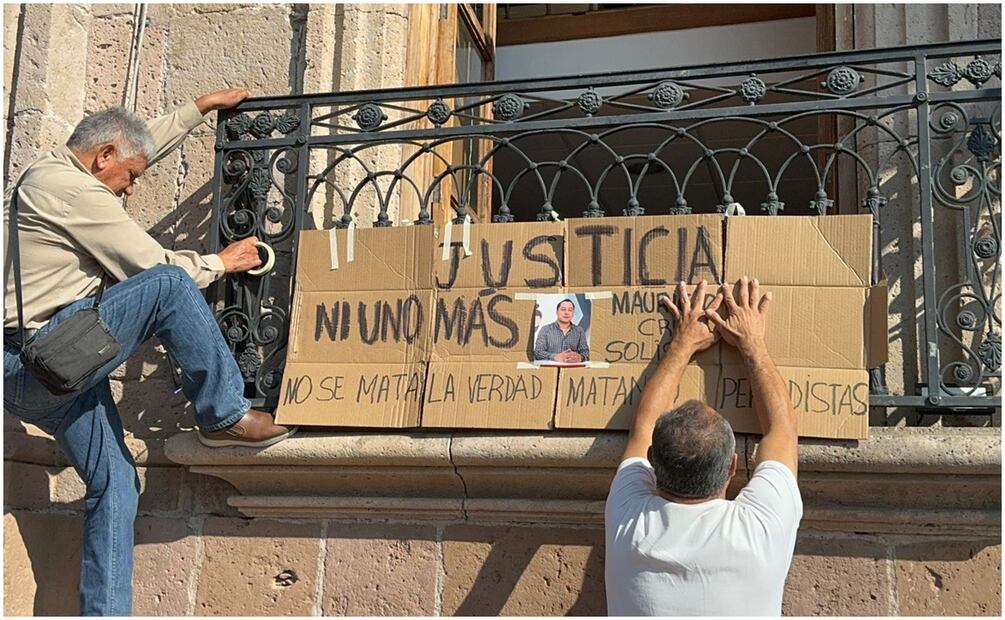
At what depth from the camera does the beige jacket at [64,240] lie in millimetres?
3051

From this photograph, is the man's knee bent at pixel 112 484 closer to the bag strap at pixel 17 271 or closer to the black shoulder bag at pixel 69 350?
the black shoulder bag at pixel 69 350

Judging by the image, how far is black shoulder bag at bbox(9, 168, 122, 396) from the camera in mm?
2867

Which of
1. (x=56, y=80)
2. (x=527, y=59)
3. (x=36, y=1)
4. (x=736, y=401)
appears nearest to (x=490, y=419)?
(x=736, y=401)

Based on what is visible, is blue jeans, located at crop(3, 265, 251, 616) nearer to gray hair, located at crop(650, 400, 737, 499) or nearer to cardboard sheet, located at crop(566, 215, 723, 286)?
cardboard sheet, located at crop(566, 215, 723, 286)

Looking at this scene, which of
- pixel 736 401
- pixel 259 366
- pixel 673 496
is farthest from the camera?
pixel 259 366

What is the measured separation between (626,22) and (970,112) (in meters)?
2.86

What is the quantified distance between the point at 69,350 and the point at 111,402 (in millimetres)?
555

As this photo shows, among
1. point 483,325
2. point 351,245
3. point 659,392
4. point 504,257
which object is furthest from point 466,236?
point 659,392

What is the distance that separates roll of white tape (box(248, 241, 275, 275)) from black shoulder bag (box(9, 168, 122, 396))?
2.19 feet

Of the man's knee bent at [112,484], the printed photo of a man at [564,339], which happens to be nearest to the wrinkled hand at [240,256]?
the man's knee bent at [112,484]

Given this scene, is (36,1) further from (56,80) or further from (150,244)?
(150,244)

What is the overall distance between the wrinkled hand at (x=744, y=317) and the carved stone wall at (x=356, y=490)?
1.04ft

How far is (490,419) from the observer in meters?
3.19

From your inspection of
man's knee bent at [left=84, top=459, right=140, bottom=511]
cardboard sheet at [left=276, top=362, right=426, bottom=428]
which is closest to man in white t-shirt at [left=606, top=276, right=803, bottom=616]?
cardboard sheet at [left=276, top=362, right=426, bottom=428]
